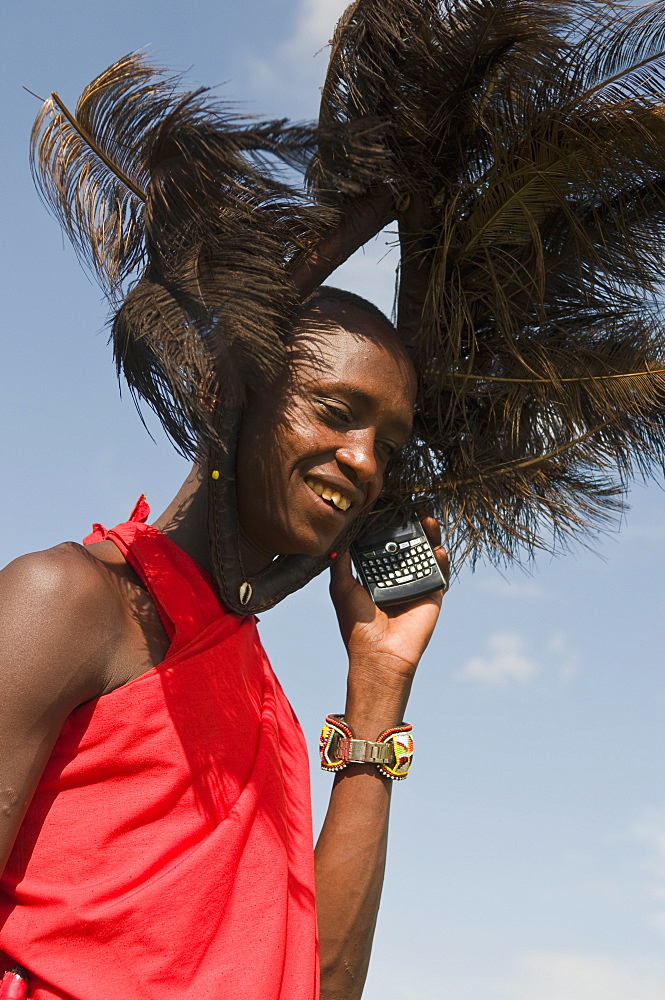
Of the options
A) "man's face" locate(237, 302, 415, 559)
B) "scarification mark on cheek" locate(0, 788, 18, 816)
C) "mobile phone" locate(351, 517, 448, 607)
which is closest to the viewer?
"scarification mark on cheek" locate(0, 788, 18, 816)

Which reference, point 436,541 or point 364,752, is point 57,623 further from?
point 436,541

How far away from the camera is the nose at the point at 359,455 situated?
330 cm

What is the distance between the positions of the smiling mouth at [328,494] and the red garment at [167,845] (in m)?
0.40

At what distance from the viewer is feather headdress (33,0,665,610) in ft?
9.88

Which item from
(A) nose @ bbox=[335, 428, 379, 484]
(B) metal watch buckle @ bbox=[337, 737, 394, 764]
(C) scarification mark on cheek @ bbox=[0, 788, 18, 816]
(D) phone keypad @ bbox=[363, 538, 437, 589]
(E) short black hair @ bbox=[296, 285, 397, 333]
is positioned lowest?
(C) scarification mark on cheek @ bbox=[0, 788, 18, 816]

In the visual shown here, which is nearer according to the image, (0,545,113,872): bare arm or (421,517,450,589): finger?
(0,545,113,872): bare arm

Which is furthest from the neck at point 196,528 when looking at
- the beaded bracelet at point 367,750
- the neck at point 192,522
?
the beaded bracelet at point 367,750

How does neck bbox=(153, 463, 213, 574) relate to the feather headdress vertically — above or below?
below

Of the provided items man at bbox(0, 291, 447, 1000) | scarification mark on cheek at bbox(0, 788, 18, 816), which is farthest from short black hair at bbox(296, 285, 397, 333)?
scarification mark on cheek at bbox(0, 788, 18, 816)

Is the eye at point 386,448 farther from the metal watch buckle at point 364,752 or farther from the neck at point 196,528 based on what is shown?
the metal watch buckle at point 364,752

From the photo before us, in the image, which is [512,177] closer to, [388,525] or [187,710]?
[388,525]

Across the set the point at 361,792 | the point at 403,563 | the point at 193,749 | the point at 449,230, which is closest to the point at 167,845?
the point at 193,749

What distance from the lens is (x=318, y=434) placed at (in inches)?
128

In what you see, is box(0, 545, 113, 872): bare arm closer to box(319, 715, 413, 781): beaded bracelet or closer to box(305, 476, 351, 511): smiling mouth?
box(305, 476, 351, 511): smiling mouth
